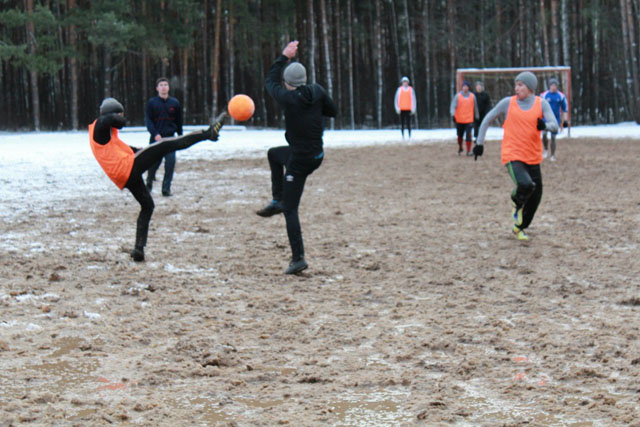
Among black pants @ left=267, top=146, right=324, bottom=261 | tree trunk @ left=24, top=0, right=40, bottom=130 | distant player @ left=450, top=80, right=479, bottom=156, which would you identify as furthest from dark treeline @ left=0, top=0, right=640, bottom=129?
black pants @ left=267, top=146, right=324, bottom=261

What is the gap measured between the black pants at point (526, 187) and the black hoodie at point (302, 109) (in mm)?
2635

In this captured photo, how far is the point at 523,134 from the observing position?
29.6 feet

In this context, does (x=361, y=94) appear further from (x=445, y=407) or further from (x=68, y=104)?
(x=445, y=407)

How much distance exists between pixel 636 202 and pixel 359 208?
13.3ft

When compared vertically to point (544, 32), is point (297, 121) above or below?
below

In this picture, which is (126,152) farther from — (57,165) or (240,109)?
(57,165)

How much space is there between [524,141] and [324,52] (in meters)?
30.4

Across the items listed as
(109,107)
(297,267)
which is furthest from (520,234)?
(109,107)

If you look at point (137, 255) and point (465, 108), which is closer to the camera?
point (137, 255)

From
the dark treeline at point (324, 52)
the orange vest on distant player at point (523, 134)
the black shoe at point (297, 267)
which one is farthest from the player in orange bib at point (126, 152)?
the dark treeline at point (324, 52)

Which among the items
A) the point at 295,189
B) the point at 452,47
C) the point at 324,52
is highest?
the point at 452,47

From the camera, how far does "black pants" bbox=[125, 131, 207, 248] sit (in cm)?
805

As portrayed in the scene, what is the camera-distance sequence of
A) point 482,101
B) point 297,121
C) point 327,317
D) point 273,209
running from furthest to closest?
point 482,101 → point 273,209 → point 297,121 → point 327,317

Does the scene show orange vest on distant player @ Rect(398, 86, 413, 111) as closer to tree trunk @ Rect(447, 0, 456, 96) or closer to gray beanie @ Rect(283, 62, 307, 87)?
tree trunk @ Rect(447, 0, 456, 96)
